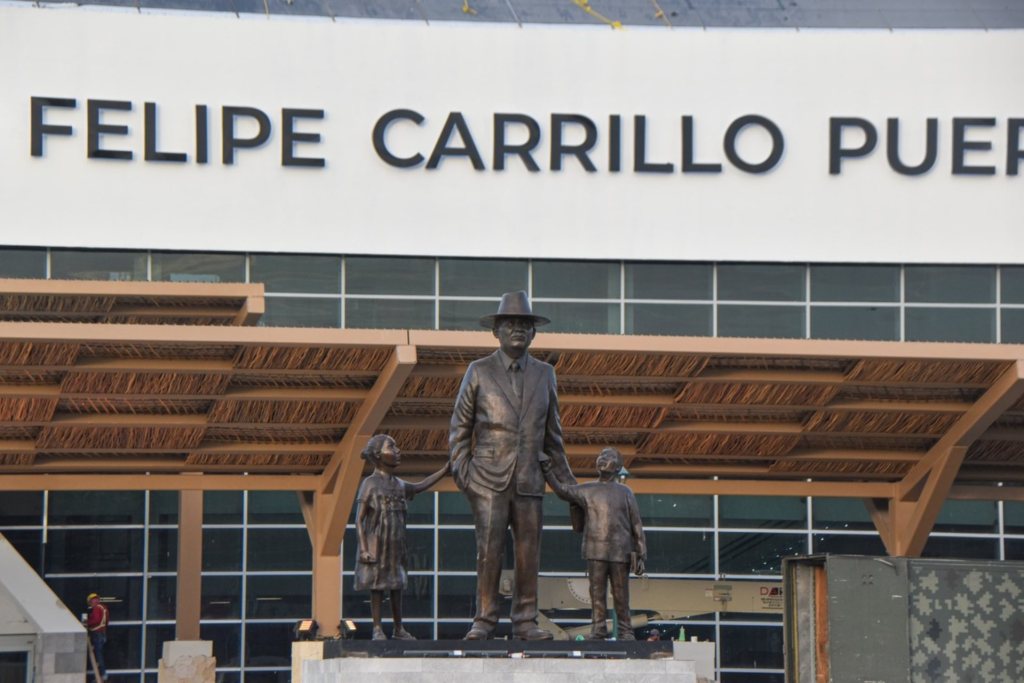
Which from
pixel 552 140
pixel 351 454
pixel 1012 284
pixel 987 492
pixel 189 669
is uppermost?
pixel 552 140

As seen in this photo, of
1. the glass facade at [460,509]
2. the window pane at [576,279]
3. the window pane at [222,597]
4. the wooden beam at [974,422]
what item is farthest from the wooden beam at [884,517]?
the window pane at [222,597]

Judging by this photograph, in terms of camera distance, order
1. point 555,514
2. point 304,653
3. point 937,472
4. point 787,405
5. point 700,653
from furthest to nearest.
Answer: point 555,514 → point 700,653 → point 937,472 → point 787,405 → point 304,653

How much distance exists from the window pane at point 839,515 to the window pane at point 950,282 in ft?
13.9

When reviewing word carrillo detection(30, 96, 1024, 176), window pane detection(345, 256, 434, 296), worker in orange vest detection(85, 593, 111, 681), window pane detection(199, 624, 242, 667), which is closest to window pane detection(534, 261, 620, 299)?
word carrillo detection(30, 96, 1024, 176)

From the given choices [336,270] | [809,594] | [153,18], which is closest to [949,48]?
[336,270]

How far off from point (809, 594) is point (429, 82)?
20.8 m

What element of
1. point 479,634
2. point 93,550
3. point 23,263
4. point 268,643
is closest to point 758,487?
point 268,643

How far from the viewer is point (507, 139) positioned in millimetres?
37438

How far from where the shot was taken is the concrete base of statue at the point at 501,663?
16281 mm

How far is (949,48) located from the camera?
124 feet

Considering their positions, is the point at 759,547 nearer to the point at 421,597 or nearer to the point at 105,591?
the point at 421,597

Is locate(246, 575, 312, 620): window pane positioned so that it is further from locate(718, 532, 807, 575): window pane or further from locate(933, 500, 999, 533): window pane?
locate(933, 500, 999, 533): window pane

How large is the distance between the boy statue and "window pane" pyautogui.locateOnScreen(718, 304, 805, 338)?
19979 mm

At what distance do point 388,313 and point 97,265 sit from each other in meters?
4.96
